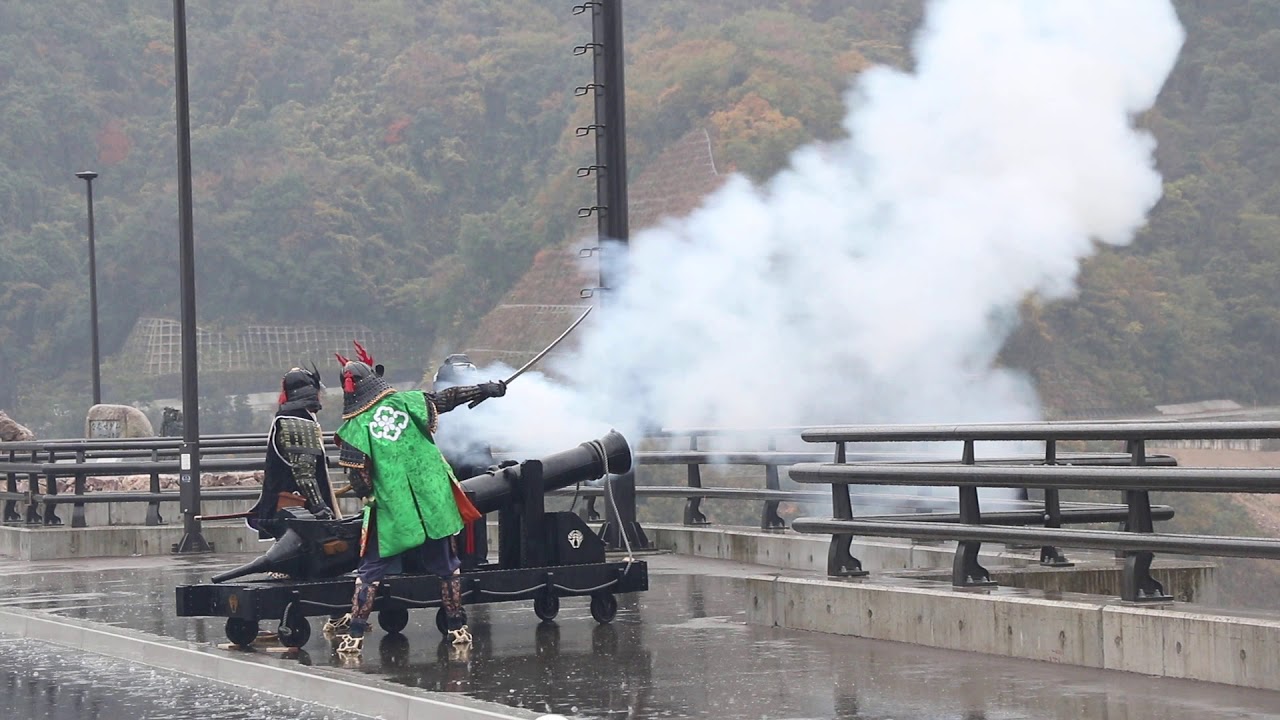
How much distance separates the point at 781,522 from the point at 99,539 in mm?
8002

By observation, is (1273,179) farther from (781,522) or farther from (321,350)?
(781,522)

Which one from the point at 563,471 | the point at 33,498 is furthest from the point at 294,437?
the point at 33,498

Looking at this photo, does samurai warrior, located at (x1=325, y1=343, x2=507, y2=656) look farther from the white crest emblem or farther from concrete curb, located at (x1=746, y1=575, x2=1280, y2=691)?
concrete curb, located at (x1=746, y1=575, x2=1280, y2=691)

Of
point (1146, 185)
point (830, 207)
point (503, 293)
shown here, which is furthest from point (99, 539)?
point (503, 293)

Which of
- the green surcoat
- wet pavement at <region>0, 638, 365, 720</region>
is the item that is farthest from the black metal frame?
wet pavement at <region>0, 638, 365, 720</region>

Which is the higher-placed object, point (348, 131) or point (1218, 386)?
point (348, 131)

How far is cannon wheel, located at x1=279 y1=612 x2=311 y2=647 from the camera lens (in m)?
11.8

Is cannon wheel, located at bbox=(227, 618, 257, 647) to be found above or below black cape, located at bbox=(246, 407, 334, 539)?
below

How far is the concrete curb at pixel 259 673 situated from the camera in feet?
30.2

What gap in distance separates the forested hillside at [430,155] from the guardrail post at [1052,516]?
196 ft

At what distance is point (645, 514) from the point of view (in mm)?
67250

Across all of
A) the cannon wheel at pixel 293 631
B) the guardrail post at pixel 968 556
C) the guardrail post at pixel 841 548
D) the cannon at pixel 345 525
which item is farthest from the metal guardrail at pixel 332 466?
the cannon wheel at pixel 293 631

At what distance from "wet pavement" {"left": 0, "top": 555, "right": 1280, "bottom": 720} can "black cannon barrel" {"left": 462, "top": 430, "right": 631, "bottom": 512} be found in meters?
0.91

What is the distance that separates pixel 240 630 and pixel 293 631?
1.49 ft
